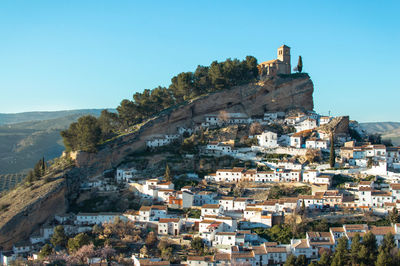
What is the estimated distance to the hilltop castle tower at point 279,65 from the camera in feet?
185

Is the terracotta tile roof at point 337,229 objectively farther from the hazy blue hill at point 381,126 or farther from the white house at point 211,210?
the hazy blue hill at point 381,126

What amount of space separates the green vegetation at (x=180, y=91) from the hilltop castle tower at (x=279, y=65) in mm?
1317

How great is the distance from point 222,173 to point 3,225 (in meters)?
17.7

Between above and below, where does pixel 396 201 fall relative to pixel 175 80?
below

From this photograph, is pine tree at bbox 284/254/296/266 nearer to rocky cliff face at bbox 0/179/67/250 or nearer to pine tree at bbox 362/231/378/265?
pine tree at bbox 362/231/378/265

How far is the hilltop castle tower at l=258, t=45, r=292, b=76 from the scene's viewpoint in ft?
185

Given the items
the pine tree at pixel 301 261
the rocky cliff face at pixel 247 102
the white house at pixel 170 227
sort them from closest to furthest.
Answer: the pine tree at pixel 301 261 → the white house at pixel 170 227 → the rocky cliff face at pixel 247 102

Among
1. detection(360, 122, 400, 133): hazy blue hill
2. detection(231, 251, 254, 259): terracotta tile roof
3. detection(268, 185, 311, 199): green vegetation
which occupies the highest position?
detection(360, 122, 400, 133): hazy blue hill

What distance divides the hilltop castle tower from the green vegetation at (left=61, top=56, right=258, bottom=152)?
4.32ft

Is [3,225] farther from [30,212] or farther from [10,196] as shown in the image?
[10,196]

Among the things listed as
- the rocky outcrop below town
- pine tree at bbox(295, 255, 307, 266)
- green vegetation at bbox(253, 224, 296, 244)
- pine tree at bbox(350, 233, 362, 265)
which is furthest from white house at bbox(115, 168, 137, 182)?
pine tree at bbox(350, 233, 362, 265)

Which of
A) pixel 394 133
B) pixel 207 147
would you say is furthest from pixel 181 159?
pixel 394 133

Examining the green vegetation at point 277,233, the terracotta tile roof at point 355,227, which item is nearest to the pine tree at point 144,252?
the green vegetation at point 277,233

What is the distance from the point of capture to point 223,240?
3216 centimetres
